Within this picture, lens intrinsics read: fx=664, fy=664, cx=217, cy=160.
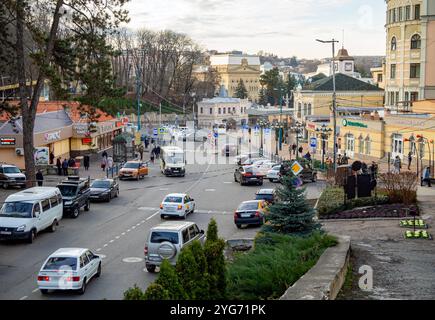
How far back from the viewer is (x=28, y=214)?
25.7 m

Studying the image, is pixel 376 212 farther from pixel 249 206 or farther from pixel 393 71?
pixel 393 71

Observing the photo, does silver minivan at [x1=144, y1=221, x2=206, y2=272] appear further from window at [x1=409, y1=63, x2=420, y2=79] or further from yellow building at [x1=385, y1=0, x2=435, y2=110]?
window at [x1=409, y1=63, x2=420, y2=79]

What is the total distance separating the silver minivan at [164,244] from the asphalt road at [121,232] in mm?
557

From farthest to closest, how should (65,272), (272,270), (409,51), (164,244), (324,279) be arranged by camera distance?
(409,51), (164,244), (65,272), (272,270), (324,279)

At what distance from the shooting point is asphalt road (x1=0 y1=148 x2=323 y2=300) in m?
19.2

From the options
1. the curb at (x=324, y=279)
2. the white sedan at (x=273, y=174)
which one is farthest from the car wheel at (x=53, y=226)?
the white sedan at (x=273, y=174)


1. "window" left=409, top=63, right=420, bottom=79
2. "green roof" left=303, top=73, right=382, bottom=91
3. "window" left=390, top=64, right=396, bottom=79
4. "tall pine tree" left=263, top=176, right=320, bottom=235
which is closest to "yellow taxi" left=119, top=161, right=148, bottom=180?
"tall pine tree" left=263, top=176, right=320, bottom=235

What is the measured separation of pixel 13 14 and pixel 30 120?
502 centimetres

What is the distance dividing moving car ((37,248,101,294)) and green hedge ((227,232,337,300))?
205 inches

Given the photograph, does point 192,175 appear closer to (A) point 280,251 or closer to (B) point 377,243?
(B) point 377,243

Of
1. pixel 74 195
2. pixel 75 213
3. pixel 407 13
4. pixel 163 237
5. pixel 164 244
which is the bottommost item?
pixel 75 213

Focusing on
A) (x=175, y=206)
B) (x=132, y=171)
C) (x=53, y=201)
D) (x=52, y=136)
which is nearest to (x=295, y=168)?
(x=175, y=206)

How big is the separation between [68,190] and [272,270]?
69.2 ft

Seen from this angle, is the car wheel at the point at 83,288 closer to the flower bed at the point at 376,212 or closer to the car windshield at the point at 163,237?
the car windshield at the point at 163,237
